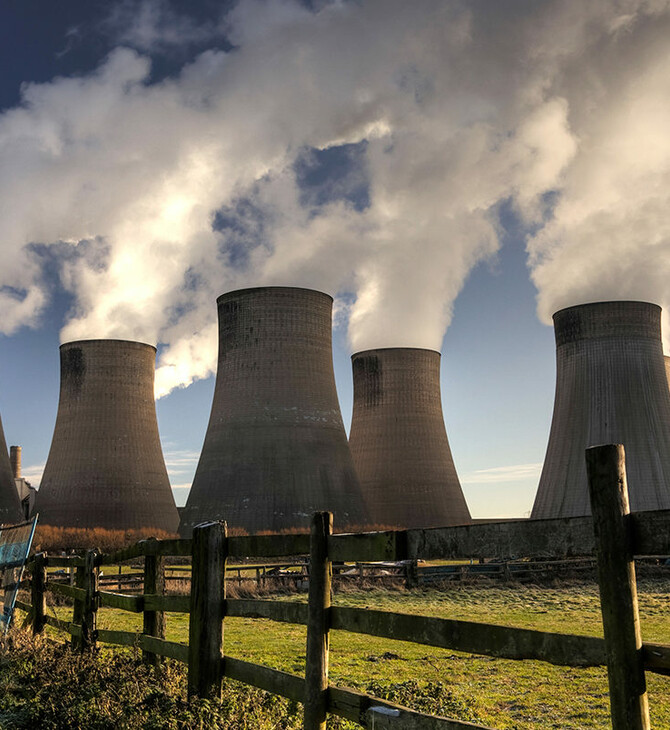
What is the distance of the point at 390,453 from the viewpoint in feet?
101

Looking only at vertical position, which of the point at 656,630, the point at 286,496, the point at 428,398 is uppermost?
the point at 428,398

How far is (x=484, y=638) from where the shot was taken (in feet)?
7.30

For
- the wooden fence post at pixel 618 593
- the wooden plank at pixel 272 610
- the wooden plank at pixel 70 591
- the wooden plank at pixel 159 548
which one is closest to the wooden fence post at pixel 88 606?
the wooden plank at pixel 70 591

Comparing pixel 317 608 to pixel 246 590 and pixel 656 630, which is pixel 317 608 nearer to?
pixel 656 630

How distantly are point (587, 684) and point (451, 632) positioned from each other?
Result: 332 centimetres

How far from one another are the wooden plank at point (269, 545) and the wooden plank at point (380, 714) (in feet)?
1.63

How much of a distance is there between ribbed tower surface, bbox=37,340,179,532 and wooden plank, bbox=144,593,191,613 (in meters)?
24.8

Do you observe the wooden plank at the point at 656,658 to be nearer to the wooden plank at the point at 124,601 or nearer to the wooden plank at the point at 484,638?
the wooden plank at the point at 484,638

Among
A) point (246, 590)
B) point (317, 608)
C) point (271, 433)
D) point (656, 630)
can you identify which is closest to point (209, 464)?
point (271, 433)

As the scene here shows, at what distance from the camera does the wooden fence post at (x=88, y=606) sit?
471 cm

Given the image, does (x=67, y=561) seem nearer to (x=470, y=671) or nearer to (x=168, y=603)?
(x=168, y=603)

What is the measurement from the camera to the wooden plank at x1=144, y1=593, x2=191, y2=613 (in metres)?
3.66

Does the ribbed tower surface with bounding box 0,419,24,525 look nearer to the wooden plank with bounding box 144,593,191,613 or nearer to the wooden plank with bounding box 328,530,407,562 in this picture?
the wooden plank with bounding box 144,593,191,613

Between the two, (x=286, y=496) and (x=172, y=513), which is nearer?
(x=286, y=496)
